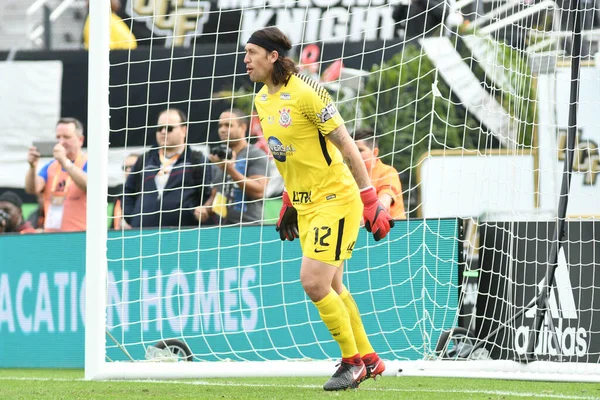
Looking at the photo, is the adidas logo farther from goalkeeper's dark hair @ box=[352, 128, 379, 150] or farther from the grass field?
goalkeeper's dark hair @ box=[352, 128, 379, 150]

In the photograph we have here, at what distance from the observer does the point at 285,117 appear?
Result: 19.0ft

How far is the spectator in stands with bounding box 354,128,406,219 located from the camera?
26.7 feet

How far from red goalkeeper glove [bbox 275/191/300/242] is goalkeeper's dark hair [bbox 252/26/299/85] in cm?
82

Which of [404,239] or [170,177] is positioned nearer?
[404,239]

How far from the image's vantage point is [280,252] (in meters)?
8.74

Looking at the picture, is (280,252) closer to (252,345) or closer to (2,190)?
(252,345)

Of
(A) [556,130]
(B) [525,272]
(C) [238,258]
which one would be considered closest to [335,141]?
(B) [525,272]

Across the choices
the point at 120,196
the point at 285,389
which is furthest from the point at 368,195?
the point at 120,196

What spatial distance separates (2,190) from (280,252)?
4.22 meters

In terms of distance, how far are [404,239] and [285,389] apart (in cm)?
262

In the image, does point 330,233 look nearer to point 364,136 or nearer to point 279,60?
point 279,60

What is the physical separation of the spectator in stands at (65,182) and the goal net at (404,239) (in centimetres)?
41

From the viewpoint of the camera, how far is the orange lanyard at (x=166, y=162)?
855 cm

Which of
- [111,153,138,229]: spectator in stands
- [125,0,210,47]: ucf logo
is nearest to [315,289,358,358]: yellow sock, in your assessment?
[111,153,138,229]: spectator in stands
